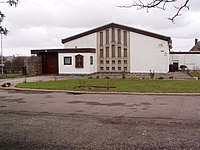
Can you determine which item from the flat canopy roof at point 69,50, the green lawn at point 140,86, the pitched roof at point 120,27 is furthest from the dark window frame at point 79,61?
the green lawn at point 140,86

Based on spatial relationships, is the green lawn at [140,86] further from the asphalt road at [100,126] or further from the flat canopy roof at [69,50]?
the flat canopy roof at [69,50]

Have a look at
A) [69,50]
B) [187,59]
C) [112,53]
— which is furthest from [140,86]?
[187,59]

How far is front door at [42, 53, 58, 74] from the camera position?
32844 millimetres

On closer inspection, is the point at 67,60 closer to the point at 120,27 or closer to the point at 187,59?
the point at 120,27

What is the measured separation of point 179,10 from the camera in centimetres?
434

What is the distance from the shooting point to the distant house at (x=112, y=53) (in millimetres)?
30639

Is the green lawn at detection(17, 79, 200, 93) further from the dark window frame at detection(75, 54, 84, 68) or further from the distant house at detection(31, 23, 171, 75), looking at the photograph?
the distant house at detection(31, 23, 171, 75)

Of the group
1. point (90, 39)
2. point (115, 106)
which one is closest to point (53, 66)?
point (90, 39)

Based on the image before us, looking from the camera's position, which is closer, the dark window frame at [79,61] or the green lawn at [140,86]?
the green lawn at [140,86]

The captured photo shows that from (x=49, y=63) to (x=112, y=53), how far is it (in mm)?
7516

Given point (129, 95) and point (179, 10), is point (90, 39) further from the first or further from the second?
point (179, 10)

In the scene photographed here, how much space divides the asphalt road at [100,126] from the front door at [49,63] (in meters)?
22.3

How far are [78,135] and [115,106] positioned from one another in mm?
4284

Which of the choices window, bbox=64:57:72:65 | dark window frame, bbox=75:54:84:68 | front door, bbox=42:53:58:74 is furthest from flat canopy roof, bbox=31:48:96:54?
front door, bbox=42:53:58:74
